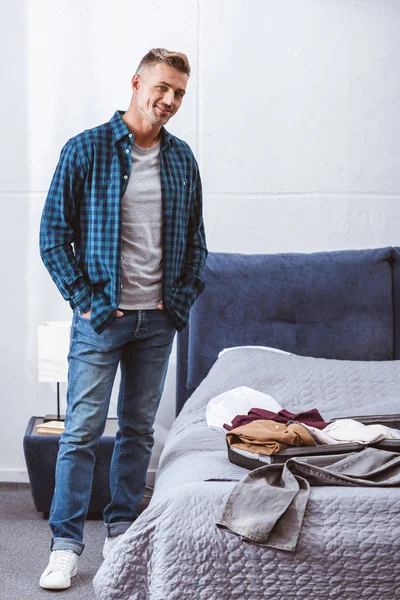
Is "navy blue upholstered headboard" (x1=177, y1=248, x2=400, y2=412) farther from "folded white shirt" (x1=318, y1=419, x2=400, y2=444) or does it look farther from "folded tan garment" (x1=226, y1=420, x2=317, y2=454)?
"folded tan garment" (x1=226, y1=420, x2=317, y2=454)

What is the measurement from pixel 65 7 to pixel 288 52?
3.24 ft

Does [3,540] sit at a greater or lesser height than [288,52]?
lesser

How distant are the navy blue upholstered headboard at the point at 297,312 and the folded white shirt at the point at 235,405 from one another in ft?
2.27

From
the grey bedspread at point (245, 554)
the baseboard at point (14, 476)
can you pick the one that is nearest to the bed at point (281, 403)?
the grey bedspread at point (245, 554)

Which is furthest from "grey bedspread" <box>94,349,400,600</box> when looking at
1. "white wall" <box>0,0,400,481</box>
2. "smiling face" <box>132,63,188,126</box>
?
"white wall" <box>0,0,400,481</box>

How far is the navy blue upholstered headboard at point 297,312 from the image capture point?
337 centimetres

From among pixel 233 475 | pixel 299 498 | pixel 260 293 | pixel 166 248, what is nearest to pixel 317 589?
pixel 299 498

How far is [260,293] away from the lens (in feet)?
11.1

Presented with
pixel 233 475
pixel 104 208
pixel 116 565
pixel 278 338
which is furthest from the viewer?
pixel 278 338

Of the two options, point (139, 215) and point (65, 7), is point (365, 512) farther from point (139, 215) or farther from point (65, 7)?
point (65, 7)

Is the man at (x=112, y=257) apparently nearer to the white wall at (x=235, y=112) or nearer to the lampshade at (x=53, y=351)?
the lampshade at (x=53, y=351)

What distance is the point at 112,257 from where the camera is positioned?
2465mm

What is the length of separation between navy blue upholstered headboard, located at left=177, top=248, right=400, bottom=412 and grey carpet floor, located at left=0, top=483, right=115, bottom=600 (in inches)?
32.7

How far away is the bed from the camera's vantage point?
1.75m
